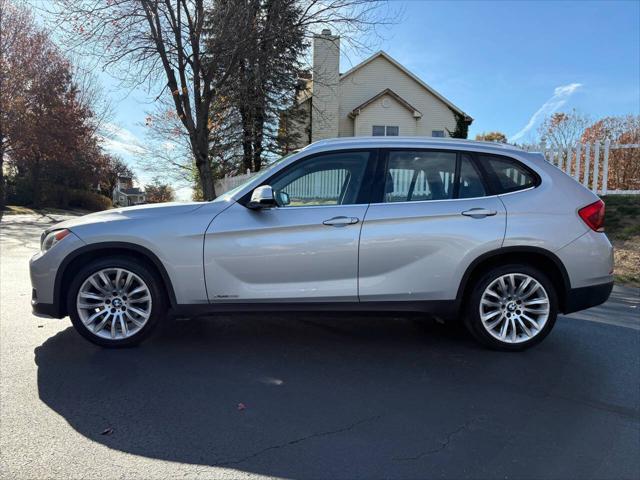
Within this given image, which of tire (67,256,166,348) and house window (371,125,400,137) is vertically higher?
house window (371,125,400,137)

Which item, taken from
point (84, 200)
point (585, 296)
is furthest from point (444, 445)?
point (84, 200)

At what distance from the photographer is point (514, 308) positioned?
13.8 ft

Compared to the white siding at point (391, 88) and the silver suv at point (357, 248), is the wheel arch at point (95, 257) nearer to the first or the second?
the silver suv at point (357, 248)

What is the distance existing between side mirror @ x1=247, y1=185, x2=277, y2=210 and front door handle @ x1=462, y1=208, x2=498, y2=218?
5.50ft

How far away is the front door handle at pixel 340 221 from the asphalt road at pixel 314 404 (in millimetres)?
826

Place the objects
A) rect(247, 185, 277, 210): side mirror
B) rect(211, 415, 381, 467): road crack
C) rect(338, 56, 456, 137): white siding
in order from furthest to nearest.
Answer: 1. rect(338, 56, 456, 137): white siding
2. rect(247, 185, 277, 210): side mirror
3. rect(211, 415, 381, 467): road crack

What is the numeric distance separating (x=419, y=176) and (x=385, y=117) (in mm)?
22262

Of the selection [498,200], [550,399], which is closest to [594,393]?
[550,399]

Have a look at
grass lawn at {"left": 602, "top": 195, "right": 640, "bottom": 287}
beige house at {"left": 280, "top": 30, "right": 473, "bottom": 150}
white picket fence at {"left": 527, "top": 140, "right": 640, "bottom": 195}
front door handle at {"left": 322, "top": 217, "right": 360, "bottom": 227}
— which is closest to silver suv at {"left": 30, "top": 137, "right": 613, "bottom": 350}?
front door handle at {"left": 322, "top": 217, "right": 360, "bottom": 227}

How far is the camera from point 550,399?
3396 mm

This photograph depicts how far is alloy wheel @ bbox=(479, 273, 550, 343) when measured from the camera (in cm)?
417

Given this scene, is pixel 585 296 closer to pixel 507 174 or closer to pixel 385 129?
pixel 507 174

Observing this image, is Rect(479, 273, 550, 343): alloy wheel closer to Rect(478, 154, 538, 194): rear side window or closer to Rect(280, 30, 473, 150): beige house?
Rect(478, 154, 538, 194): rear side window

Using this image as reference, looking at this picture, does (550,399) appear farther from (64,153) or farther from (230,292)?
(64,153)
